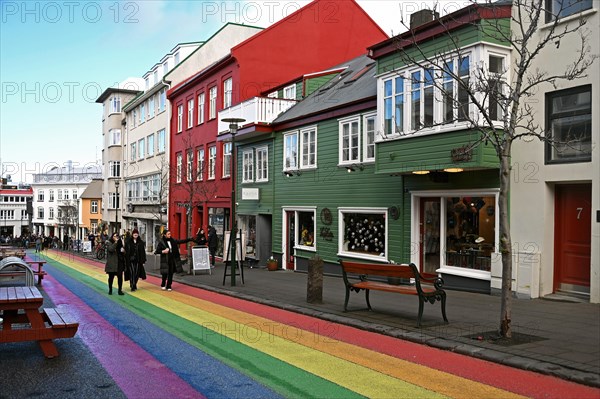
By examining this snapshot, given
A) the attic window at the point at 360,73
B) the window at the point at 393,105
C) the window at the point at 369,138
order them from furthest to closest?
the attic window at the point at 360,73 < the window at the point at 369,138 < the window at the point at 393,105

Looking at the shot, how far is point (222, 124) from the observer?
27000 millimetres

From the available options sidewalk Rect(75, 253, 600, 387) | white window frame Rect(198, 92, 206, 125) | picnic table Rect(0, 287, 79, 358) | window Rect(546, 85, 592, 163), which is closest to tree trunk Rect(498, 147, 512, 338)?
sidewalk Rect(75, 253, 600, 387)

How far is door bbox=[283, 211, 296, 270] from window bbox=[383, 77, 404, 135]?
7.90 m

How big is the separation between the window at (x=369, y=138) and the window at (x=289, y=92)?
318 inches

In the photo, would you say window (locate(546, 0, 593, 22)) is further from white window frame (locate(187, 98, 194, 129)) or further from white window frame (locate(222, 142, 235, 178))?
white window frame (locate(187, 98, 194, 129))

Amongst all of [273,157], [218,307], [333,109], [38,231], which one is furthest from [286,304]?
[38,231]

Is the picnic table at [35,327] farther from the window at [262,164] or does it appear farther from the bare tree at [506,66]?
the window at [262,164]

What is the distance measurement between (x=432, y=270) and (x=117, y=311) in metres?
8.35

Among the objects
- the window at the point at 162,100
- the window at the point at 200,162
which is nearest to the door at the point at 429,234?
the window at the point at 200,162

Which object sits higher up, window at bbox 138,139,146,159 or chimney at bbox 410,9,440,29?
chimney at bbox 410,9,440,29

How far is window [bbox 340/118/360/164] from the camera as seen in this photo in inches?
752

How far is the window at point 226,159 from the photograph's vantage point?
96.6 ft

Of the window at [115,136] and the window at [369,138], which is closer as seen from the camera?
the window at [369,138]

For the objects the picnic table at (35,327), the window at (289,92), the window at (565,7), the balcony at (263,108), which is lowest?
the picnic table at (35,327)
